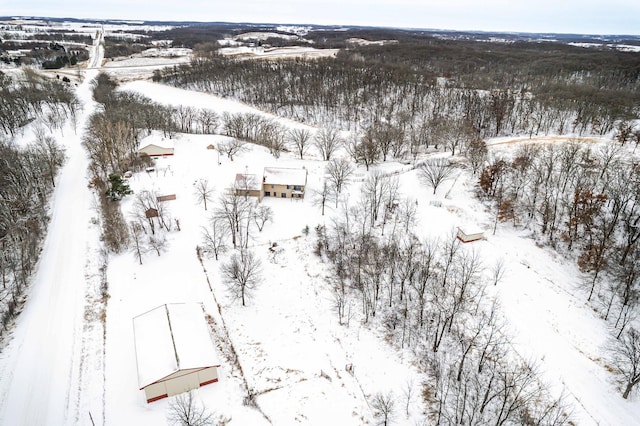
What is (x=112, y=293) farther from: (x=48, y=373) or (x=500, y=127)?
(x=500, y=127)

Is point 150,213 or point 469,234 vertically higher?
point 150,213

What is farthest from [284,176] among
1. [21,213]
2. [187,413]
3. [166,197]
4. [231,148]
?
[187,413]

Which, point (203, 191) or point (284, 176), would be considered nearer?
point (203, 191)

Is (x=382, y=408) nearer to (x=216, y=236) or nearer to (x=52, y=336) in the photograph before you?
(x=216, y=236)

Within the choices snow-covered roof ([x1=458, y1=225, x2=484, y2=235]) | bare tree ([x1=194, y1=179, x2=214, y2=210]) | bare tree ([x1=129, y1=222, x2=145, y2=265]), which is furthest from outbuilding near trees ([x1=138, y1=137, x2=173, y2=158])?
snow-covered roof ([x1=458, y1=225, x2=484, y2=235])

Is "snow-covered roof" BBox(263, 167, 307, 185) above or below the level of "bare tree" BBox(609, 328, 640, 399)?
above

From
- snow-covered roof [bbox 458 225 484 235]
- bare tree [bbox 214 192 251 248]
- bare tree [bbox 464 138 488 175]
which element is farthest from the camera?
bare tree [bbox 464 138 488 175]

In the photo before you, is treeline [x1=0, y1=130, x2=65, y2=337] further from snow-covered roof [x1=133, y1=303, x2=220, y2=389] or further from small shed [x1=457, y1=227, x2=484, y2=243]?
small shed [x1=457, y1=227, x2=484, y2=243]

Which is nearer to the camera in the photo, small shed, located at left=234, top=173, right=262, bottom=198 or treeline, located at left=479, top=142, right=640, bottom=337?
treeline, located at left=479, top=142, right=640, bottom=337
